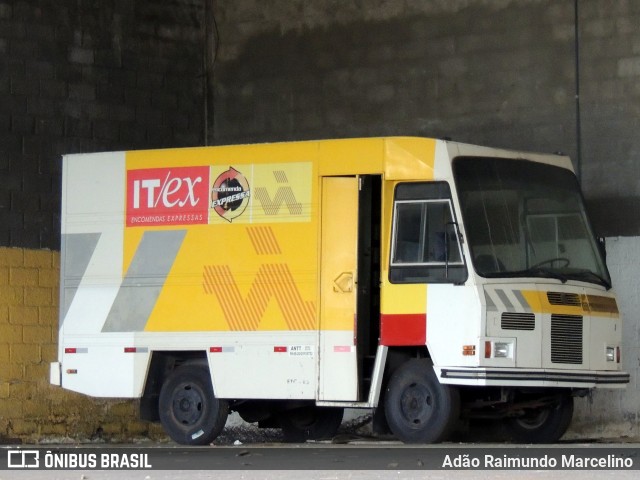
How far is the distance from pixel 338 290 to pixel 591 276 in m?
2.66

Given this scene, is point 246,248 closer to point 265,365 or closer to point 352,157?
point 265,365

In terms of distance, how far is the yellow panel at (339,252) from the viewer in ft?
45.7

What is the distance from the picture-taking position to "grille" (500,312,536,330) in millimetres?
13406

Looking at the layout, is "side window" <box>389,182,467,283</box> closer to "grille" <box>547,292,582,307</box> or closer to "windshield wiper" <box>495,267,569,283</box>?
"windshield wiper" <box>495,267,569,283</box>

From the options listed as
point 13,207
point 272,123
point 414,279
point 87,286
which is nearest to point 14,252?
point 13,207

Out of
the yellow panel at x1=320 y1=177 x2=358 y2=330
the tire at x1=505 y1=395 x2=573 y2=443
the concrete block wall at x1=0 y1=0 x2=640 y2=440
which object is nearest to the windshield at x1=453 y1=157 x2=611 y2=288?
the yellow panel at x1=320 y1=177 x2=358 y2=330

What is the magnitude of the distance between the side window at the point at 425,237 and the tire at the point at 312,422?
2874 mm

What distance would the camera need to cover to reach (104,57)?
18703 millimetres

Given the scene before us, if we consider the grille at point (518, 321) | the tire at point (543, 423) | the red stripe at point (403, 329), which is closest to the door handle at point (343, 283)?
the red stripe at point (403, 329)

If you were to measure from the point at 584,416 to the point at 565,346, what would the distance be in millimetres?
2839

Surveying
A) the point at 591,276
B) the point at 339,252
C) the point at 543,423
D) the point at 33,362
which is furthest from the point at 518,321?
the point at 33,362

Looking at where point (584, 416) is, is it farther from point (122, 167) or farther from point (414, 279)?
point (122, 167)

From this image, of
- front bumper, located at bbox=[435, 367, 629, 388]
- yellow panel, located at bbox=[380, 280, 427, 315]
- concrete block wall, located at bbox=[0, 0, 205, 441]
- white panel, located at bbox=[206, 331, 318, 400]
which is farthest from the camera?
concrete block wall, located at bbox=[0, 0, 205, 441]

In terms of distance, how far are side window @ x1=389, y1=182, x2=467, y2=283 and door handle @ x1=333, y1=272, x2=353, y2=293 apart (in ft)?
1.37
